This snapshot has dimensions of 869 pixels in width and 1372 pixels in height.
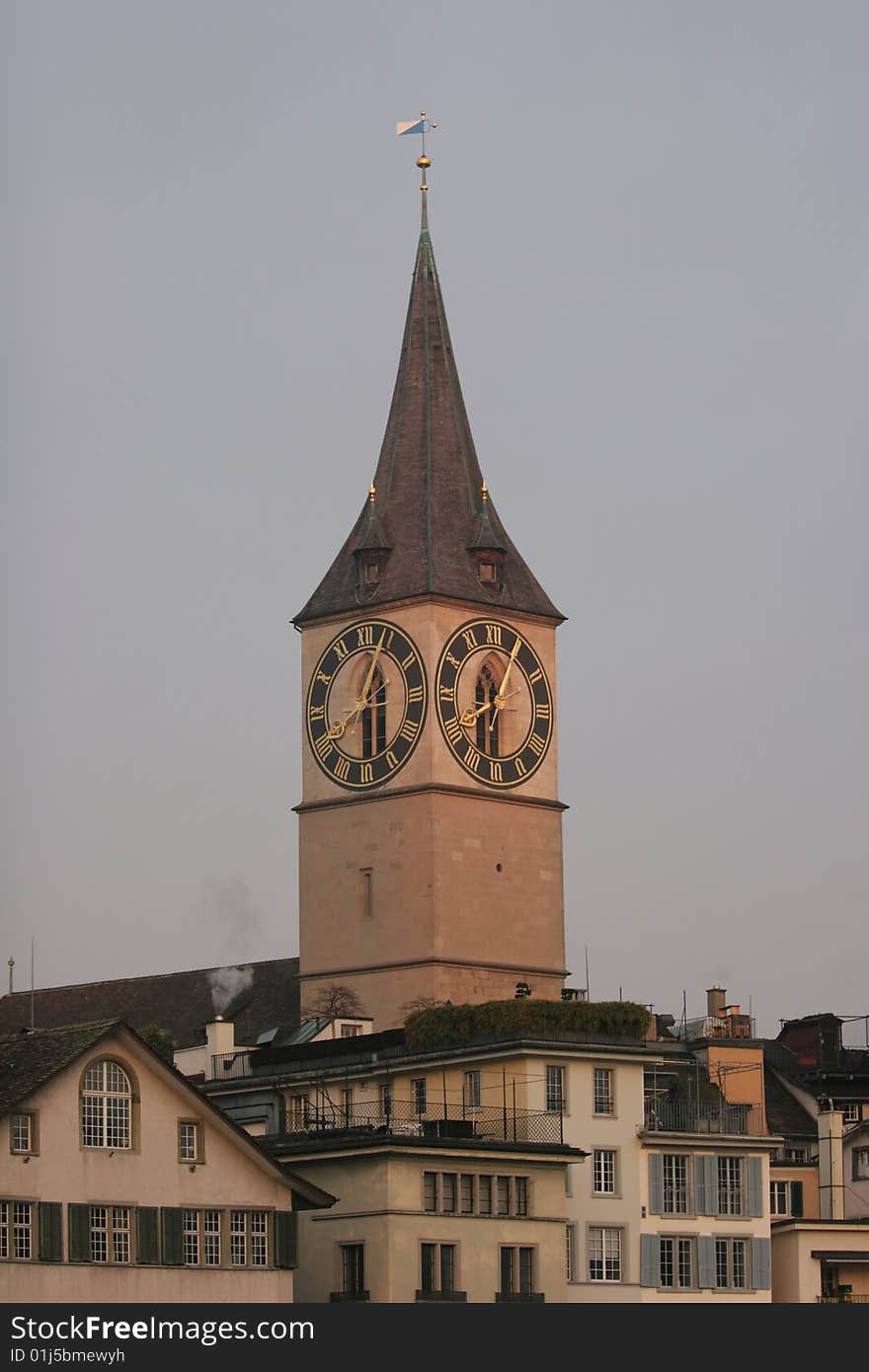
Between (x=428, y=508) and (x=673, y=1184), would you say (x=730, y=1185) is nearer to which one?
(x=673, y=1184)

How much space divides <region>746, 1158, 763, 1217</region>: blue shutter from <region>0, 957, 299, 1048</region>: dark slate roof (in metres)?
31.4

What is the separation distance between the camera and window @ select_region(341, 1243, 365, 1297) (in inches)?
4811

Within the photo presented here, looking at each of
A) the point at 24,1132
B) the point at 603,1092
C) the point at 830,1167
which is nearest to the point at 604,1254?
the point at 603,1092

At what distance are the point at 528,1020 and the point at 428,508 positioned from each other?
142ft

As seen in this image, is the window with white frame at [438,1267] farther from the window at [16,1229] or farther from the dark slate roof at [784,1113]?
the dark slate roof at [784,1113]

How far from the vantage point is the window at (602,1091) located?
131500 millimetres

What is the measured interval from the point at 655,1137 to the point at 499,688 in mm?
40256

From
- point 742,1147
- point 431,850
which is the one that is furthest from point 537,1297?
point 431,850

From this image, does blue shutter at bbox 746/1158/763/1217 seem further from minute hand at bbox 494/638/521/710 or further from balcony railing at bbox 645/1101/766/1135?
minute hand at bbox 494/638/521/710

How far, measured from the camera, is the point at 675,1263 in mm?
132250

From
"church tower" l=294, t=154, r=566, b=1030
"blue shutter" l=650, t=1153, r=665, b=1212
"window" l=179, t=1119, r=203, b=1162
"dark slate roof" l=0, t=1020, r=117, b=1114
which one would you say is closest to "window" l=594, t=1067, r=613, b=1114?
"blue shutter" l=650, t=1153, r=665, b=1212

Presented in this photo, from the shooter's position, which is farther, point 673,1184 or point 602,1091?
point 673,1184

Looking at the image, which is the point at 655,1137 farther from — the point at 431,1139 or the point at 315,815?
the point at 315,815

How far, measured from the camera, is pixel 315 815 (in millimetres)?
170750
